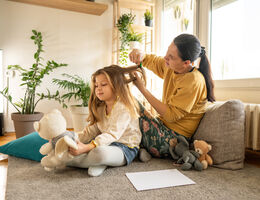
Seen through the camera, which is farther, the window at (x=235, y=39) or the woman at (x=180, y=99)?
the window at (x=235, y=39)

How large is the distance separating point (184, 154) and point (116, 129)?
419 mm

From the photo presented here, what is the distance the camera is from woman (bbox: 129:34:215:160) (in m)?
1.31

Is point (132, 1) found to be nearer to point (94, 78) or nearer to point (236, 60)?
point (236, 60)

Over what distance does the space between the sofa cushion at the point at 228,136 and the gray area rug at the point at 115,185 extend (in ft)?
0.20

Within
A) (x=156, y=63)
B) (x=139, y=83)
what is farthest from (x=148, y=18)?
(x=139, y=83)

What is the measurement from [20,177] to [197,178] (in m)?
0.89

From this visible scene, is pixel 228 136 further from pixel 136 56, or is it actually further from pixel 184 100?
pixel 136 56

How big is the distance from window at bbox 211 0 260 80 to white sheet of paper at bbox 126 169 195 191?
1091 millimetres

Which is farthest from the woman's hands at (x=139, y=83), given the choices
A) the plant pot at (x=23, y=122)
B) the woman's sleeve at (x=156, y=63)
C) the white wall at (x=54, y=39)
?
the white wall at (x=54, y=39)

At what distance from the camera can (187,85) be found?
1.30 meters

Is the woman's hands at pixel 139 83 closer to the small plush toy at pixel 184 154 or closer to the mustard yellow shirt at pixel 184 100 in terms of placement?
the mustard yellow shirt at pixel 184 100

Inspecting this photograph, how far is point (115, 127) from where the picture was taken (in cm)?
121

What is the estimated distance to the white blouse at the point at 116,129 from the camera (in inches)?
46.8

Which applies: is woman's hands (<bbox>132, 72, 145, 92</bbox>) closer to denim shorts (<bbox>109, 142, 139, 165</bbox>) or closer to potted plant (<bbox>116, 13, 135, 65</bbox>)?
denim shorts (<bbox>109, 142, 139, 165</bbox>)
